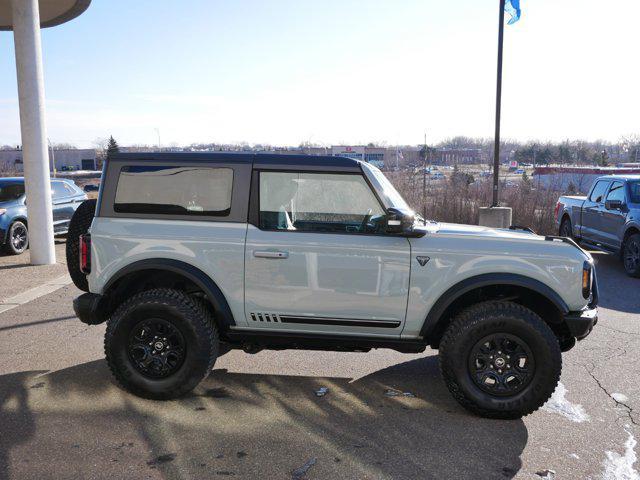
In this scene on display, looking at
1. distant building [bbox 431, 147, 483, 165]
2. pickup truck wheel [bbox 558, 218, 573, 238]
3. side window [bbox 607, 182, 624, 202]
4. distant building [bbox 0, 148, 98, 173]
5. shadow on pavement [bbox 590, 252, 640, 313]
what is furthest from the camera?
distant building [bbox 0, 148, 98, 173]

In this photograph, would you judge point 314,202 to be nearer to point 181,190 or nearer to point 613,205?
point 181,190

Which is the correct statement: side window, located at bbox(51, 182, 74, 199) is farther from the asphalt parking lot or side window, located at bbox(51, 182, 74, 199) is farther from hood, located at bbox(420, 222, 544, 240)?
hood, located at bbox(420, 222, 544, 240)

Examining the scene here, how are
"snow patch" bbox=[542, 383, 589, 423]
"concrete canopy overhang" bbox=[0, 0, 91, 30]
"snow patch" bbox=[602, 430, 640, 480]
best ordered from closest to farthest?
"snow patch" bbox=[602, 430, 640, 480]
"snow patch" bbox=[542, 383, 589, 423]
"concrete canopy overhang" bbox=[0, 0, 91, 30]

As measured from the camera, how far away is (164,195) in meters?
4.33

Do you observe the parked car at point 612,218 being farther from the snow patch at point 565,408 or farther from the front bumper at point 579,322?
the front bumper at point 579,322

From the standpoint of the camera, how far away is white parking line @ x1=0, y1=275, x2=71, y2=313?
7.42 metres

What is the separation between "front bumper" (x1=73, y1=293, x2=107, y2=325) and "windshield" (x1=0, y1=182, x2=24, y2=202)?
8602 millimetres

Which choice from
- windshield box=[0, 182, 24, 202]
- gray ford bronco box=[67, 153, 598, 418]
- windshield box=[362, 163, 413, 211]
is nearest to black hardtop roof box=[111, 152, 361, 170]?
gray ford bronco box=[67, 153, 598, 418]

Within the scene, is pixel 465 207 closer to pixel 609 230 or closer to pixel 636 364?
pixel 609 230

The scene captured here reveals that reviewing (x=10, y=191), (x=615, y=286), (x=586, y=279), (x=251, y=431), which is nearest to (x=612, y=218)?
(x=615, y=286)

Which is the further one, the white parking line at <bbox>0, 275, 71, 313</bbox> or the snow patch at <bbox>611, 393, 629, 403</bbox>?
the white parking line at <bbox>0, 275, 71, 313</bbox>

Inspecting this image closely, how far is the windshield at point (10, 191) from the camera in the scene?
11.6 m

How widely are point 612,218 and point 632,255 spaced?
1.07 m

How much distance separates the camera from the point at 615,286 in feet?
29.5
